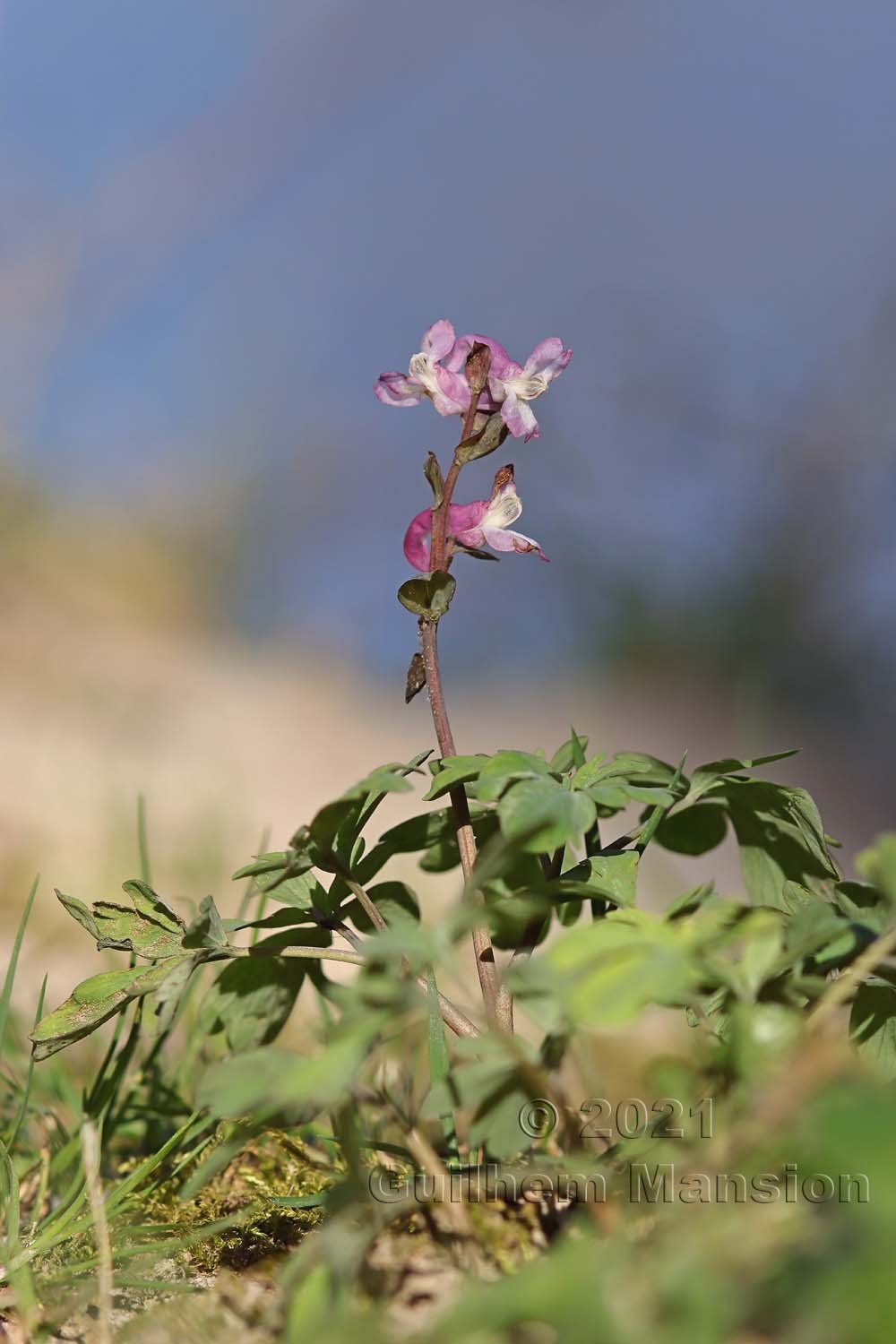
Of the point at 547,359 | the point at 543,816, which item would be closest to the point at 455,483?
the point at 547,359

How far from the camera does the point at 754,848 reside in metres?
1.02

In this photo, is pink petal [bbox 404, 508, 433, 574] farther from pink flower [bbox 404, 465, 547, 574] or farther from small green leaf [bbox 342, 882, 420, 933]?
small green leaf [bbox 342, 882, 420, 933]

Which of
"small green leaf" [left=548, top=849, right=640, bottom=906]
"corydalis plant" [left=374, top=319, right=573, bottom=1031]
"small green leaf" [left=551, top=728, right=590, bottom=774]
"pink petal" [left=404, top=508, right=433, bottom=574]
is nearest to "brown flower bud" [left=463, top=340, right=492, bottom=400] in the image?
"corydalis plant" [left=374, top=319, right=573, bottom=1031]

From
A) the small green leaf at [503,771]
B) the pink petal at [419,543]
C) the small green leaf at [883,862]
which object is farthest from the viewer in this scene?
the pink petal at [419,543]

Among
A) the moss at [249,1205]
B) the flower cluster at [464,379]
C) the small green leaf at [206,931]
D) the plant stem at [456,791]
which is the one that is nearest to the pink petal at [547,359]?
the flower cluster at [464,379]

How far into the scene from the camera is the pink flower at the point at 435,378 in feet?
3.37

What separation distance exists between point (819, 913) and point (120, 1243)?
673 mm

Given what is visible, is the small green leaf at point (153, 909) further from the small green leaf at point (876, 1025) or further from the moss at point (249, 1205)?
the small green leaf at point (876, 1025)

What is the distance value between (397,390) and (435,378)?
0.13 feet

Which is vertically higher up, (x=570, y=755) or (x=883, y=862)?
(x=570, y=755)

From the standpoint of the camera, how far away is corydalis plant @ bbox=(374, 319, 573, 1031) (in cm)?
95

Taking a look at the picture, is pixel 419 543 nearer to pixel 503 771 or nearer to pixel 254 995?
pixel 503 771

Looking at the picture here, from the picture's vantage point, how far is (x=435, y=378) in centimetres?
104

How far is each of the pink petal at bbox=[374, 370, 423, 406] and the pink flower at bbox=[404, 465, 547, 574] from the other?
0.12 metres
